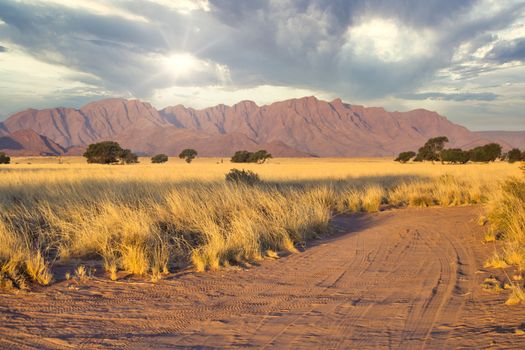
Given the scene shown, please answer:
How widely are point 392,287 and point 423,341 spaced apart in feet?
6.65

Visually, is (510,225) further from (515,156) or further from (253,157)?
(253,157)

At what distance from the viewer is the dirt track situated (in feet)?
14.5

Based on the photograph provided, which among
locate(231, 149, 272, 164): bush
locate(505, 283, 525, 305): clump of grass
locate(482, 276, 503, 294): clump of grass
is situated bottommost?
locate(482, 276, 503, 294): clump of grass

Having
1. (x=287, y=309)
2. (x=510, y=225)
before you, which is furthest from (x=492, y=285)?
(x=510, y=225)

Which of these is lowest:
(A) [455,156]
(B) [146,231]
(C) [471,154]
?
(B) [146,231]

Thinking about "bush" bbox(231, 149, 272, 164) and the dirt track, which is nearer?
the dirt track

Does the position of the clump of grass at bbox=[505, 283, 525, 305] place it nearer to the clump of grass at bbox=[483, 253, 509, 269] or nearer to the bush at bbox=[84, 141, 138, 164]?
the clump of grass at bbox=[483, 253, 509, 269]

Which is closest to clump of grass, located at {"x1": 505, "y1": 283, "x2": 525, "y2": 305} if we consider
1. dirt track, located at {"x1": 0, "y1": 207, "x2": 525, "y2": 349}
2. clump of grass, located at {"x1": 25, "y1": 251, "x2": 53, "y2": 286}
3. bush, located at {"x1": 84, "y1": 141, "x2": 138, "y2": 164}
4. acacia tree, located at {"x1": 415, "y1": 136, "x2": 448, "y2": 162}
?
dirt track, located at {"x1": 0, "y1": 207, "x2": 525, "y2": 349}

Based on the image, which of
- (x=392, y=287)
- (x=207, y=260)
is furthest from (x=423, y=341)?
(x=207, y=260)

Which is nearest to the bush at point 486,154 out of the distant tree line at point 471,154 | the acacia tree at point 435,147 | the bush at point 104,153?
the distant tree line at point 471,154

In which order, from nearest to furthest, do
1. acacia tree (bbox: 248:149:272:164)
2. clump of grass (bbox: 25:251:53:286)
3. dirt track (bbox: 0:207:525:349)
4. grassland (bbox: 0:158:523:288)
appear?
dirt track (bbox: 0:207:525:349) → clump of grass (bbox: 25:251:53:286) → grassland (bbox: 0:158:523:288) → acacia tree (bbox: 248:149:272:164)

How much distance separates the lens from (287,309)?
17.7ft

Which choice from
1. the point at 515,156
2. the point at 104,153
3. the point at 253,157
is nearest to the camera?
the point at 104,153

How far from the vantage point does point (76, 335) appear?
453cm
